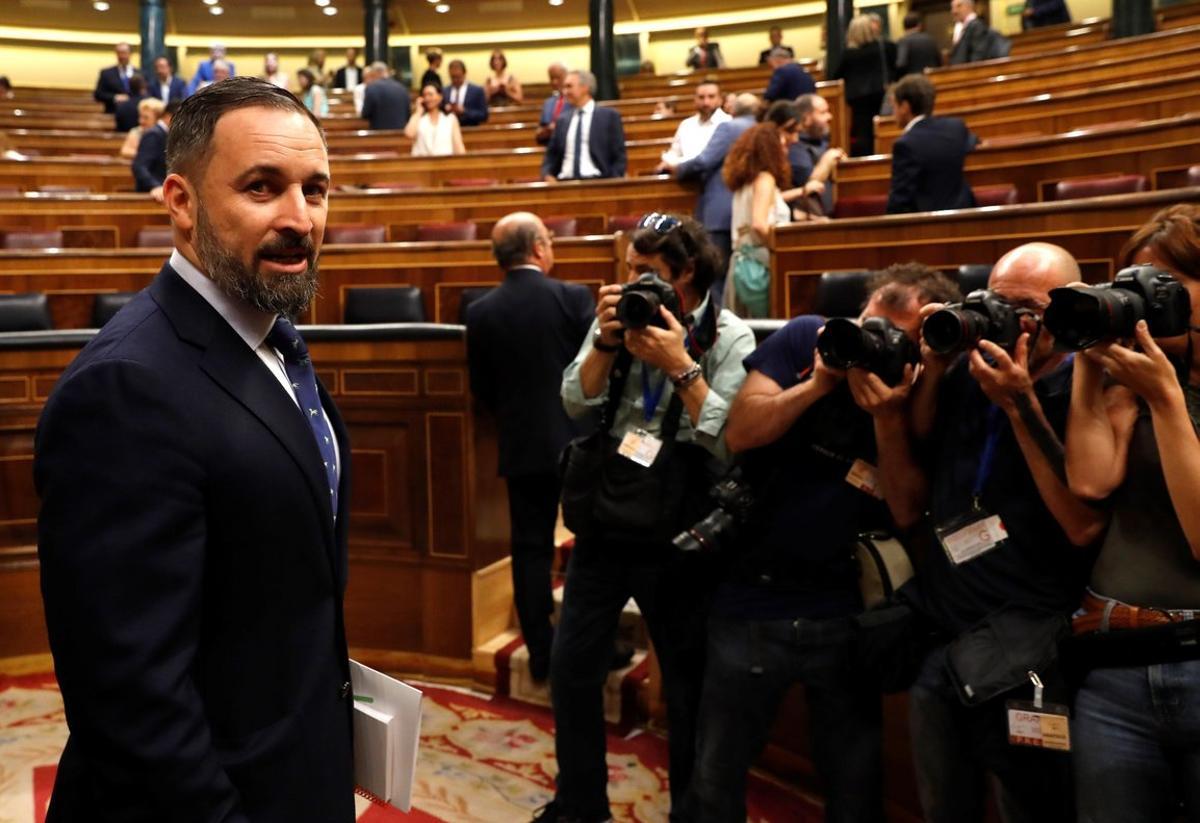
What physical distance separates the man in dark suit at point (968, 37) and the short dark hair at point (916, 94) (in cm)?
366

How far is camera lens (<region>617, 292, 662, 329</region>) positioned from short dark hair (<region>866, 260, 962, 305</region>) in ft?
1.02

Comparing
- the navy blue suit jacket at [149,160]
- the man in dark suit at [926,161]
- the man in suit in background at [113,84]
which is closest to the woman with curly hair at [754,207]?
the man in dark suit at [926,161]

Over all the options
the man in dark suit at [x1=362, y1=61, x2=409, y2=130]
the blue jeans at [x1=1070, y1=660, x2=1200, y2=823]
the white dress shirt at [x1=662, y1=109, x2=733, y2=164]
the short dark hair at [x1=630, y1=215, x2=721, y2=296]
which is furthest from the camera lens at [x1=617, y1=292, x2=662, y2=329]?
the man in dark suit at [x1=362, y1=61, x2=409, y2=130]

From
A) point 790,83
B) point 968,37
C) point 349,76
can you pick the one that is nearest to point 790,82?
point 790,83

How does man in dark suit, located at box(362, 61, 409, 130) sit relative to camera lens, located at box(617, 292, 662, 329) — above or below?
above

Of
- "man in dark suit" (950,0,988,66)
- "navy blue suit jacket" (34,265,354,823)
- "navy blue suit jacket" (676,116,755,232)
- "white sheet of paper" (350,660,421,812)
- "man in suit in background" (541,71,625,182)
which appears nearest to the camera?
"navy blue suit jacket" (34,265,354,823)

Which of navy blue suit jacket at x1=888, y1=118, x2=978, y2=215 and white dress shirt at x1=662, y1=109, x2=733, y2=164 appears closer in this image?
navy blue suit jacket at x1=888, y1=118, x2=978, y2=215

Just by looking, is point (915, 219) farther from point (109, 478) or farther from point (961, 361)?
point (109, 478)

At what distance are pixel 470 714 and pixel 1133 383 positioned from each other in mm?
1798

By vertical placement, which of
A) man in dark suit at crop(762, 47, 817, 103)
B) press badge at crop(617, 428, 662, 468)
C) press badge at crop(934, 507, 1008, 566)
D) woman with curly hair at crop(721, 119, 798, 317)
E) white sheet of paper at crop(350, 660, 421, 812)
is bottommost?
white sheet of paper at crop(350, 660, 421, 812)

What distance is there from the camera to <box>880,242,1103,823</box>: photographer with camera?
120 centimetres

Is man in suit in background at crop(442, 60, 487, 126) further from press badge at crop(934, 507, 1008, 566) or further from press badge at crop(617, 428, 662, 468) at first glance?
press badge at crop(934, 507, 1008, 566)

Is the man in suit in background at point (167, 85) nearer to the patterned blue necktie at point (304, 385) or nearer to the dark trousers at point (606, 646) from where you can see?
the dark trousers at point (606, 646)

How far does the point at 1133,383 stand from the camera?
41.6 inches
